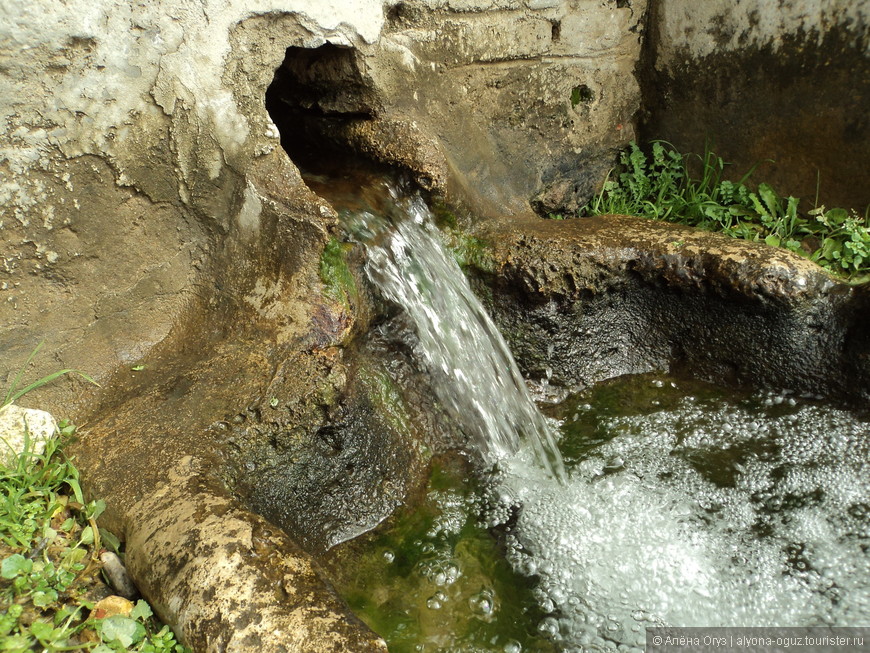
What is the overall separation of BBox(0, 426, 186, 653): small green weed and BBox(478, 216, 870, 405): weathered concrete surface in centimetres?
181

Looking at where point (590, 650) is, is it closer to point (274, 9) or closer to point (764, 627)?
point (764, 627)

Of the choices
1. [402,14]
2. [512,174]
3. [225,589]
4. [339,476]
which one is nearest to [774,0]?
[512,174]

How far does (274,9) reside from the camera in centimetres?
257

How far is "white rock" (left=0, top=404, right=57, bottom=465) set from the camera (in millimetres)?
2186

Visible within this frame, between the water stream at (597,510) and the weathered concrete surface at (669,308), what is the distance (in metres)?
0.13

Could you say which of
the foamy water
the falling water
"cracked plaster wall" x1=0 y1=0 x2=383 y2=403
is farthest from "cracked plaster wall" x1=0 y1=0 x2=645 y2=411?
the foamy water

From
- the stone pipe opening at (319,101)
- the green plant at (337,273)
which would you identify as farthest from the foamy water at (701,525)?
the stone pipe opening at (319,101)

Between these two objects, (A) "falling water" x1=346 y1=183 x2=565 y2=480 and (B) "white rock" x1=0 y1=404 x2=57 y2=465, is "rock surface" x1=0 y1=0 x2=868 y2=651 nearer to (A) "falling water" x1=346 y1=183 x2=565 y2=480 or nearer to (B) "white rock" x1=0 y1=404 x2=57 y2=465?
(B) "white rock" x1=0 y1=404 x2=57 y2=465

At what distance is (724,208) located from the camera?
3682 millimetres

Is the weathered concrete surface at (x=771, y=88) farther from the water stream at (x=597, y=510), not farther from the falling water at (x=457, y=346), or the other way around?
the falling water at (x=457, y=346)

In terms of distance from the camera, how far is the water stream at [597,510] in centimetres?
210

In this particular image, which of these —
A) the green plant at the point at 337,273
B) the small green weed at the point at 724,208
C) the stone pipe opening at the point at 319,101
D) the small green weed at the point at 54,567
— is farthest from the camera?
the small green weed at the point at 724,208

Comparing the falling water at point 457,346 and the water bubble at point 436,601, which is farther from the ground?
the falling water at point 457,346

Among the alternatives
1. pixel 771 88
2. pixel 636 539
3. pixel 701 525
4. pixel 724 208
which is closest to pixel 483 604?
pixel 636 539
